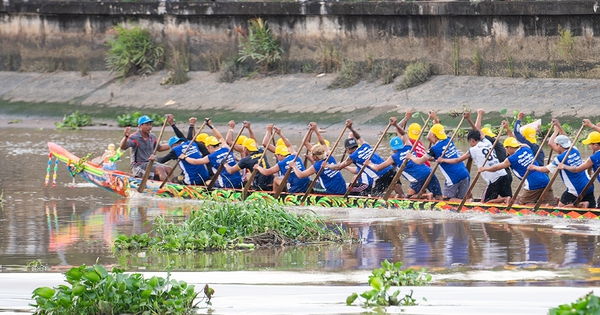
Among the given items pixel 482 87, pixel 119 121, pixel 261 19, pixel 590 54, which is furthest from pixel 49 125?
pixel 590 54

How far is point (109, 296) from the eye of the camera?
9.36m

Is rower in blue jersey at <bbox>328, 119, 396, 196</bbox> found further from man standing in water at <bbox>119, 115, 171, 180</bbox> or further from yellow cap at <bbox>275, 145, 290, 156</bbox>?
man standing in water at <bbox>119, 115, 171, 180</bbox>

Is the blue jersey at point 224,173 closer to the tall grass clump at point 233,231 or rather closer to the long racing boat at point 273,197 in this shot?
the long racing boat at point 273,197

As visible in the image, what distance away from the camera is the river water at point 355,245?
11.4 meters

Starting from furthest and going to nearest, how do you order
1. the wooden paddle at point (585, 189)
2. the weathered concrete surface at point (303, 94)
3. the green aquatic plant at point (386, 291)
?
1. the weathered concrete surface at point (303, 94)
2. the wooden paddle at point (585, 189)
3. the green aquatic plant at point (386, 291)

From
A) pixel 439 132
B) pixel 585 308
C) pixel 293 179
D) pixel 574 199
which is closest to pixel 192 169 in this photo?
pixel 293 179

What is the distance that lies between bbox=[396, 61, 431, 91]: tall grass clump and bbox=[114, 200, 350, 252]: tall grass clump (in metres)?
11.6

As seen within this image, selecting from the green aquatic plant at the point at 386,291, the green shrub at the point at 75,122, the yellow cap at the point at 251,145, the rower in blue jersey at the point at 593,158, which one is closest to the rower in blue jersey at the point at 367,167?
the yellow cap at the point at 251,145

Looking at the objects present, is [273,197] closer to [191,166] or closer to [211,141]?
[211,141]

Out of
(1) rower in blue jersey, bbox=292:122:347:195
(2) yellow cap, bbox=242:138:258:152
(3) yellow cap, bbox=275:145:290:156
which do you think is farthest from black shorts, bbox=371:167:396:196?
(2) yellow cap, bbox=242:138:258:152

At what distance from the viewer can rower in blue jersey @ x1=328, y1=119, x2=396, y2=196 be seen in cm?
1554

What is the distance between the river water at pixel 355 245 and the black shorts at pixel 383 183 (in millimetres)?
715

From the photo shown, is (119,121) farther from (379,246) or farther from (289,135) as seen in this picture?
(379,246)

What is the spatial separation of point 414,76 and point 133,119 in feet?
22.4
